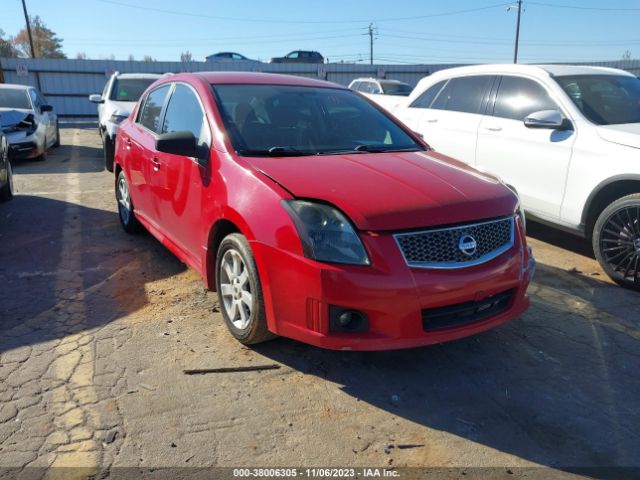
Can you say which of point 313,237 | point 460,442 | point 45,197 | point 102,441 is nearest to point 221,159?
point 313,237

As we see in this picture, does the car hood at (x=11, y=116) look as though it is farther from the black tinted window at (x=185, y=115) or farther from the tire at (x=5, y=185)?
the black tinted window at (x=185, y=115)

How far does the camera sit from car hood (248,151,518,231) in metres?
2.96

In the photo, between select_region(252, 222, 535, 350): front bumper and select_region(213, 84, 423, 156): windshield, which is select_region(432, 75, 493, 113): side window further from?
select_region(252, 222, 535, 350): front bumper

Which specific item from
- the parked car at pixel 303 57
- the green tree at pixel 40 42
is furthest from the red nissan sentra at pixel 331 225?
the green tree at pixel 40 42

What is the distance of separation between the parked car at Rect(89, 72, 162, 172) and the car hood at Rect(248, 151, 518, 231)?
717 centimetres

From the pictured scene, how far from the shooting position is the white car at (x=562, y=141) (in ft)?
15.5

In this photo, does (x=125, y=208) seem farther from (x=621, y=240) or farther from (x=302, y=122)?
(x=621, y=240)

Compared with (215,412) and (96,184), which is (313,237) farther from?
(96,184)

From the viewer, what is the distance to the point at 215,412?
291cm

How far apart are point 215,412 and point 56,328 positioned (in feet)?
5.28

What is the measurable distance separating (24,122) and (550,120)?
32.2 ft

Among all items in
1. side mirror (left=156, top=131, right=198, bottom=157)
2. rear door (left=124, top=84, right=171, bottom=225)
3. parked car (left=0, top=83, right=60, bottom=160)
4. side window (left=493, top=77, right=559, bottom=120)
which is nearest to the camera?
side mirror (left=156, top=131, right=198, bottom=157)

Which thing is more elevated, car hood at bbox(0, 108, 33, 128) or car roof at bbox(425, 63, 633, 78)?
car roof at bbox(425, 63, 633, 78)

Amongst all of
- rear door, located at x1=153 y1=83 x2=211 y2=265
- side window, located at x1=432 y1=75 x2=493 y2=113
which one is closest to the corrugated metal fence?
side window, located at x1=432 y1=75 x2=493 y2=113
